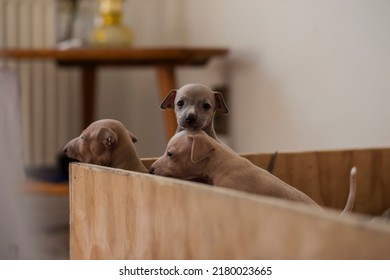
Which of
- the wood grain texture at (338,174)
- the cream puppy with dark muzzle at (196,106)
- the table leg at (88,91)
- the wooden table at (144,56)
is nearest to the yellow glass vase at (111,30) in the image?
the wooden table at (144,56)

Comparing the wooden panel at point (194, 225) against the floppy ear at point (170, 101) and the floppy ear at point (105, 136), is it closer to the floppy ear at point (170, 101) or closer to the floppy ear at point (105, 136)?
the floppy ear at point (105, 136)

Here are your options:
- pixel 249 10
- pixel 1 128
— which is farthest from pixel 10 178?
pixel 249 10

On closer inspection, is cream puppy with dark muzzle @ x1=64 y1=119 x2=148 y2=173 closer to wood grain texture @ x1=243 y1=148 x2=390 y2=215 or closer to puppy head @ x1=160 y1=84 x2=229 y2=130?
puppy head @ x1=160 y1=84 x2=229 y2=130

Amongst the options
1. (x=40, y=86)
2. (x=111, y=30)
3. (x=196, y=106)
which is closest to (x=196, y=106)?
(x=196, y=106)

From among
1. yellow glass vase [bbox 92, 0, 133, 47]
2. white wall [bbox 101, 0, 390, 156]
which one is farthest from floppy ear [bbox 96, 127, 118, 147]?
yellow glass vase [bbox 92, 0, 133, 47]

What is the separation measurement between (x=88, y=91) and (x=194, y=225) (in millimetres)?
2197

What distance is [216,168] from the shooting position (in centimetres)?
94

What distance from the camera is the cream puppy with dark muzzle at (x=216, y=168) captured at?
903 mm

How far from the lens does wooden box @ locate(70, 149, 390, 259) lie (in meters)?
0.60

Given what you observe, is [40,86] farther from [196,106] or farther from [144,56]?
[196,106]

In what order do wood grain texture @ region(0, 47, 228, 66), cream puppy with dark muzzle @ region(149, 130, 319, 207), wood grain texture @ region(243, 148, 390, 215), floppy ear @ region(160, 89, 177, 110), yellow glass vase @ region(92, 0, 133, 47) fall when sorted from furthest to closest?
yellow glass vase @ region(92, 0, 133, 47)
wood grain texture @ region(0, 47, 228, 66)
wood grain texture @ region(243, 148, 390, 215)
floppy ear @ region(160, 89, 177, 110)
cream puppy with dark muzzle @ region(149, 130, 319, 207)

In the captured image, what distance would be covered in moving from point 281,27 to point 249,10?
0.82 ft

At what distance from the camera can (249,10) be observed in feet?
8.07

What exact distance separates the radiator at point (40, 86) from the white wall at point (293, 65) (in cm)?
40
